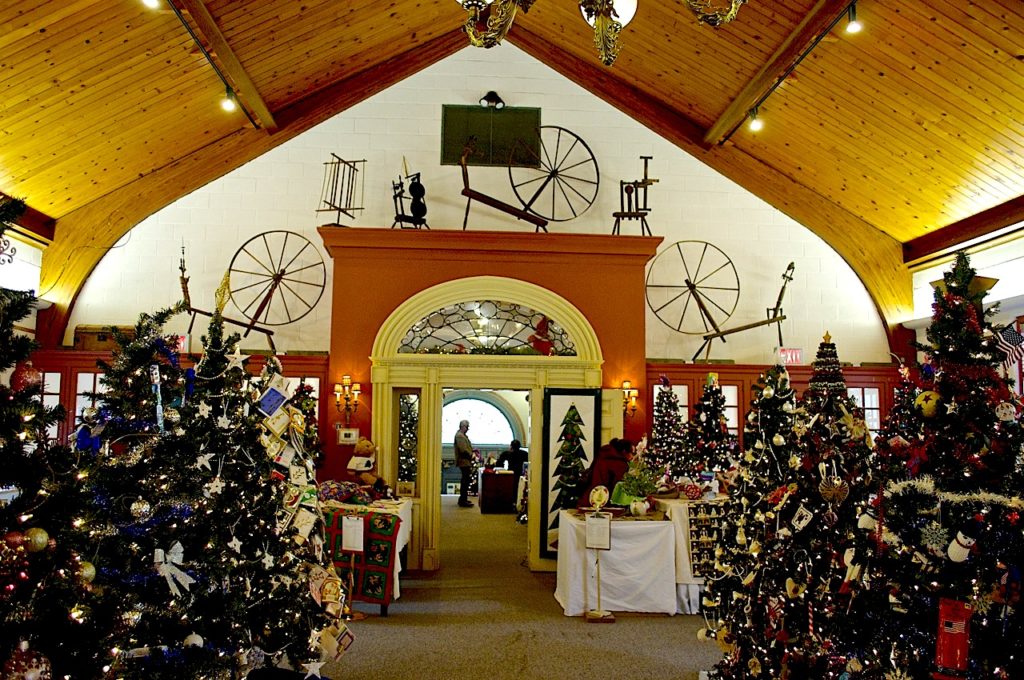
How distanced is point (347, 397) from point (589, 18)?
6560mm

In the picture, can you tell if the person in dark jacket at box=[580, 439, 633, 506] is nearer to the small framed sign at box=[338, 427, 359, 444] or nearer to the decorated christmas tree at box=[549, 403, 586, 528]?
the decorated christmas tree at box=[549, 403, 586, 528]

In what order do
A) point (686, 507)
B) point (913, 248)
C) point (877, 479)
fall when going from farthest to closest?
point (913, 248) → point (686, 507) → point (877, 479)

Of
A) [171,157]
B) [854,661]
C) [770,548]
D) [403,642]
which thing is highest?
[171,157]

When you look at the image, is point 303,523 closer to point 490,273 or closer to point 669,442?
point 669,442

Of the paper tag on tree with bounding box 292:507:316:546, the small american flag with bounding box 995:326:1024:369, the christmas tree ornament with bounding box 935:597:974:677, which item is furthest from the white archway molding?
the christmas tree ornament with bounding box 935:597:974:677

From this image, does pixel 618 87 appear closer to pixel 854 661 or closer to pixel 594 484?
pixel 594 484

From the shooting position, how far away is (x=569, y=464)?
354 inches

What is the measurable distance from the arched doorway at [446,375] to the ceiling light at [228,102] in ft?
9.60

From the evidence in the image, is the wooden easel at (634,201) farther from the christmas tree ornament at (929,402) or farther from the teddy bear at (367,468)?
the christmas tree ornament at (929,402)

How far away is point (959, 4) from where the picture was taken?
237 inches

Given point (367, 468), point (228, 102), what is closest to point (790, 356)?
point (367, 468)

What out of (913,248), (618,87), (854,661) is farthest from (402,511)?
(913,248)

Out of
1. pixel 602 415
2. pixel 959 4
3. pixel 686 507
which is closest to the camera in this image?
pixel 959 4

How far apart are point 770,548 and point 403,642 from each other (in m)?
3.02
